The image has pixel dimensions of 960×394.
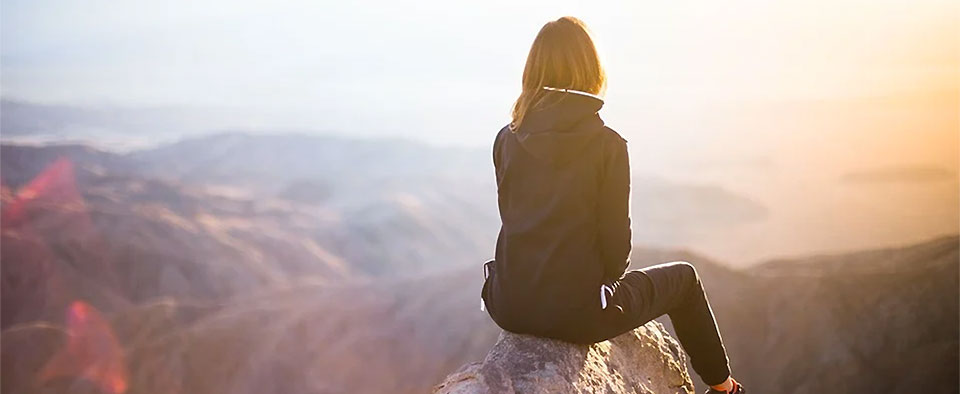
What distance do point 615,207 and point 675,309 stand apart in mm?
618

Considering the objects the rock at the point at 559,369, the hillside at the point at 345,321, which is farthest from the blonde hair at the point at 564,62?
the hillside at the point at 345,321

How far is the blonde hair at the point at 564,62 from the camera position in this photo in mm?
2766

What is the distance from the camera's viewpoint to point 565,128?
2.75 meters

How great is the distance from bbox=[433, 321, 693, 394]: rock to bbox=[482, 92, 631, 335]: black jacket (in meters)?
0.12

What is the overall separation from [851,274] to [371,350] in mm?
6646

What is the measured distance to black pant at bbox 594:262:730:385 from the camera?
2.95m

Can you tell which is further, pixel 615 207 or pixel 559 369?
pixel 559 369

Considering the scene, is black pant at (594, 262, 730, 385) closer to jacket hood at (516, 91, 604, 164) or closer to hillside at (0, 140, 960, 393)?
jacket hood at (516, 91, 604, 164)

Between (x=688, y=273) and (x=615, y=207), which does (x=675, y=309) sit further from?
(x=615, y=207)

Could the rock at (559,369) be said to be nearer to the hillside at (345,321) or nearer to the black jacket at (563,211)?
the black jacket at (563,211)

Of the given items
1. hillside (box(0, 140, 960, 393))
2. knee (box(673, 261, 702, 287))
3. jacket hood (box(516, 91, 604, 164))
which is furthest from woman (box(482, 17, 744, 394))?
hillside (box(0, 140, 960, 393))

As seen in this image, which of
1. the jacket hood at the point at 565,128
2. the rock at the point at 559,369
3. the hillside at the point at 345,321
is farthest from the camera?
the hillside at the point at 345,321

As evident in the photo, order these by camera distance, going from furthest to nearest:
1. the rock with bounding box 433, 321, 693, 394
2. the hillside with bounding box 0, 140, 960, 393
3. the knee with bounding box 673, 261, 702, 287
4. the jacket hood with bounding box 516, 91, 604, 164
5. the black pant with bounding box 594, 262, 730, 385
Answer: the hillside with bounding box 0, 140, 960, 393, the knee with bounding box 673, 261, 702, 287, the black pant with bounding box 594, 262, 730, 385, the rock with bounding box 433, 321, 693, 394, the jacket hood with bounding box 516, 91, 604, 164

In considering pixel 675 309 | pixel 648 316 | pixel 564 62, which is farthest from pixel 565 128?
pixel 675 309
